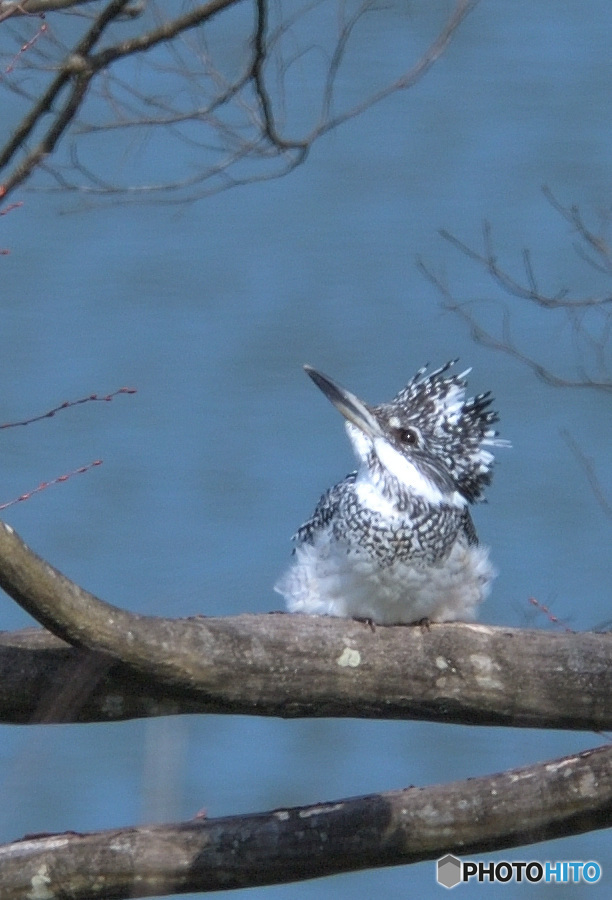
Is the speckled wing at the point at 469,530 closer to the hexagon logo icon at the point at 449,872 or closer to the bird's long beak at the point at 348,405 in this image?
the bird's long beak at the point at 348,405

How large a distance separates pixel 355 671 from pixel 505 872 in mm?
748

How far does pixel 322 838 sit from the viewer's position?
2.10 metres

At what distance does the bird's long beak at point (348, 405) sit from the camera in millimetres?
2496

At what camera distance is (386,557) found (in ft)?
8.22

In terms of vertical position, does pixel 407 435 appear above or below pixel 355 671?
above

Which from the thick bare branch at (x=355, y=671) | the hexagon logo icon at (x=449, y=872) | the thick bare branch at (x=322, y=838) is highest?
the thick bare branch at (x=355, y=671)

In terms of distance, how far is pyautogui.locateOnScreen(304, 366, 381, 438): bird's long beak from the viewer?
2496mm

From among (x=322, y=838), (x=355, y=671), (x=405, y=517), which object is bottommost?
(x=322, y=838)

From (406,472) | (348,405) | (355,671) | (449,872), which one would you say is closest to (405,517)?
(406,472)

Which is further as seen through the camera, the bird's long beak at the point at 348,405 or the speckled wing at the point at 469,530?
the speckled wing at the point at 469,530

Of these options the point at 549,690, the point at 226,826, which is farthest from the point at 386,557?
the point at 226,826

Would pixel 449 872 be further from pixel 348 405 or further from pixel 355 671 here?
pixel 348 405

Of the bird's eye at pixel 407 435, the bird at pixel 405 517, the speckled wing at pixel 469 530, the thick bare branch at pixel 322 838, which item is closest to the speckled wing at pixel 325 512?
the bird at pixel 405 517

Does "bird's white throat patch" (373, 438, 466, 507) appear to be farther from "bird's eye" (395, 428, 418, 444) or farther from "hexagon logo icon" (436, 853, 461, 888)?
"hexagon logo icon" (436, 853, 461, 888)
